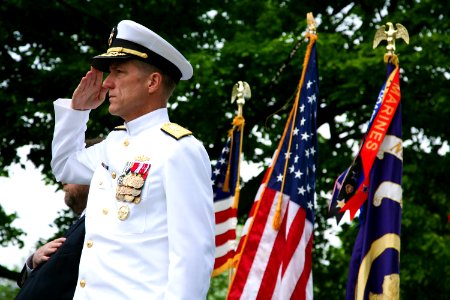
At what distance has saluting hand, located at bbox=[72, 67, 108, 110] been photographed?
14.1ft

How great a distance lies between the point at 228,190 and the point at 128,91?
594 cm

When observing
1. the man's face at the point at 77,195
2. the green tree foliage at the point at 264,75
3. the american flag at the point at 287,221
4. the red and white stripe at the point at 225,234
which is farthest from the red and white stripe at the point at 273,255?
the green tree foliage at the point at 264,75

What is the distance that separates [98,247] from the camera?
3.82 m

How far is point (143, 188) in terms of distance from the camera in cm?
380

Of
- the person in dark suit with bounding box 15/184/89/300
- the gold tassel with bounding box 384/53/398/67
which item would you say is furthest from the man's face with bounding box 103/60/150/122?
the gold tassel with bounding box 384/53/398/67

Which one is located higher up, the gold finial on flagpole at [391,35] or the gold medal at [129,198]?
the gold finial on flagpole at [391,35]

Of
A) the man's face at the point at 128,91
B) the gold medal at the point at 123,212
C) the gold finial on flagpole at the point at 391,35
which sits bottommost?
the gold medal at the point at 123,212

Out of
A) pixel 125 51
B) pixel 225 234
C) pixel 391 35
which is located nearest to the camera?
pixel 125 51

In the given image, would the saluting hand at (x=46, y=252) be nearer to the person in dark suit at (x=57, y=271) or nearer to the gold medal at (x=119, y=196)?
the person in dark suit at (x=57, y=271)

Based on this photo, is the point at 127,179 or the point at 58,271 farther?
the point at 58,271

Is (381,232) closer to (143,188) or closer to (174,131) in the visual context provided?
(174,131)

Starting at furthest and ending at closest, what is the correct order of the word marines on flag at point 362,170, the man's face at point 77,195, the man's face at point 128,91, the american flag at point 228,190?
1. the american flag at point 228,190
2. the word marines on flag at point 362,170
3. the man's face at point 77,195
4. the man's face at point 128,91

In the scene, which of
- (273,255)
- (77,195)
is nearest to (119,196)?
(77,195)

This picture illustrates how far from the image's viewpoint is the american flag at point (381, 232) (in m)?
6.52
